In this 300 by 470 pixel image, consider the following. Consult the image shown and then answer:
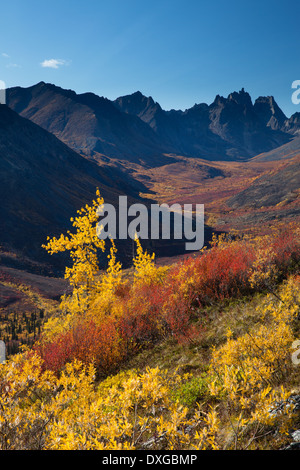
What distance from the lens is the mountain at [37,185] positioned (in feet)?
139

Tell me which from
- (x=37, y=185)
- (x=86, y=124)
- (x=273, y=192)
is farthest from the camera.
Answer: (x=86, y=124)

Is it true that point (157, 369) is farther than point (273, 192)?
No

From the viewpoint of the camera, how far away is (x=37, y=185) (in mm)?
56125

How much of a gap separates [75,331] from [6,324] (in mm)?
17473

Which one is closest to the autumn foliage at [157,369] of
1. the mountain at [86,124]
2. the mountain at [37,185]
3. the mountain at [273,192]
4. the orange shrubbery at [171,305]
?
the orange shrubbery at [171,305]

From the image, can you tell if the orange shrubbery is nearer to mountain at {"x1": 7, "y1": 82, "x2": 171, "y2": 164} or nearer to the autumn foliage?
the autumn foliage

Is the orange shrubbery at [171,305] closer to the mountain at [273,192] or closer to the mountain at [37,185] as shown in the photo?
the mountain at [37,185]

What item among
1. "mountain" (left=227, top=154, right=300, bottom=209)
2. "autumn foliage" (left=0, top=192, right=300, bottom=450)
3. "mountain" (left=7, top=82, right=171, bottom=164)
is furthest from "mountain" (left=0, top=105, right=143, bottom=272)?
"mountain" (left=7, top=82, right=171, bottom=164)

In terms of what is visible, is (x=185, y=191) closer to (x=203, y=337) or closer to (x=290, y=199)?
(x=290, y=199)

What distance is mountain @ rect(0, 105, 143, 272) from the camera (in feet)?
139

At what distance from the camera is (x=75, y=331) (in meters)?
7.52

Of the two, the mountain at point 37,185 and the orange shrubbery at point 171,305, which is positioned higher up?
the mountain at point 37,185

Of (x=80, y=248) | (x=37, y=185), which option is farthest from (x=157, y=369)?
(x=37, y=185)

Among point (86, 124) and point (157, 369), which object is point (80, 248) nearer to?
point (157, 369)
